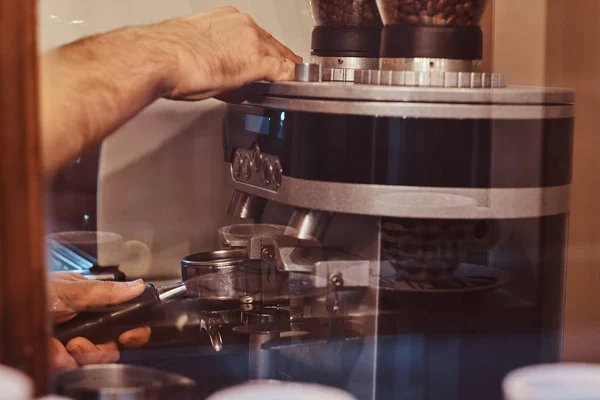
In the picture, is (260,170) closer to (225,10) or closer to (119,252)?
(225,10)

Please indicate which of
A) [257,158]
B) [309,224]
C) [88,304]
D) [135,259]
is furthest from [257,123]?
[135,259]

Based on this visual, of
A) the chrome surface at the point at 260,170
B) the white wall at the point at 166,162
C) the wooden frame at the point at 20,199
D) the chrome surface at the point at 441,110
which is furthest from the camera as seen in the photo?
the white wall at the point at 166,162

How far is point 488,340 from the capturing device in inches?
26.5

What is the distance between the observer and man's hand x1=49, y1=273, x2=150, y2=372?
0.70m

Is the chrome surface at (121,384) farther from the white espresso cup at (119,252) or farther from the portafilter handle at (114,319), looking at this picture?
the white espresso cup at (119,252)

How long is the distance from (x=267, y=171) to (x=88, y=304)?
0.23 m

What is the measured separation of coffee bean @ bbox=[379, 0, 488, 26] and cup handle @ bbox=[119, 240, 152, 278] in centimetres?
49

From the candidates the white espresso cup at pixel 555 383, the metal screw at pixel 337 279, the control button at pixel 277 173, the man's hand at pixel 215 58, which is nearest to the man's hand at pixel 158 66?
the man's hand at pixel 215 58

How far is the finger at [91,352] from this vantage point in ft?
2.27

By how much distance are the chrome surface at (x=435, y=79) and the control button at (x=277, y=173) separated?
114 millimetres

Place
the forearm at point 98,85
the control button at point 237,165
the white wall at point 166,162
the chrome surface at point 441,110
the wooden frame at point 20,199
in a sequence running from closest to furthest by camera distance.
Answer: the wooden frame at point 20,199, the forearm at point 98,85, the chrome surface at point 441,110, the control button at point 237,165, the white wall at point 166,162

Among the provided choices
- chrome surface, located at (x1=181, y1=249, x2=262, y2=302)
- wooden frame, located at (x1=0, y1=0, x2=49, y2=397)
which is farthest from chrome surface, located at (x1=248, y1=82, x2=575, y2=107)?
wooden frame, located at (x1=0, y1=0, x2=49, y2=397)

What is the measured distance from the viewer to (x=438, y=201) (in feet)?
2.10

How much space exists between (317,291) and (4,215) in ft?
1.26
